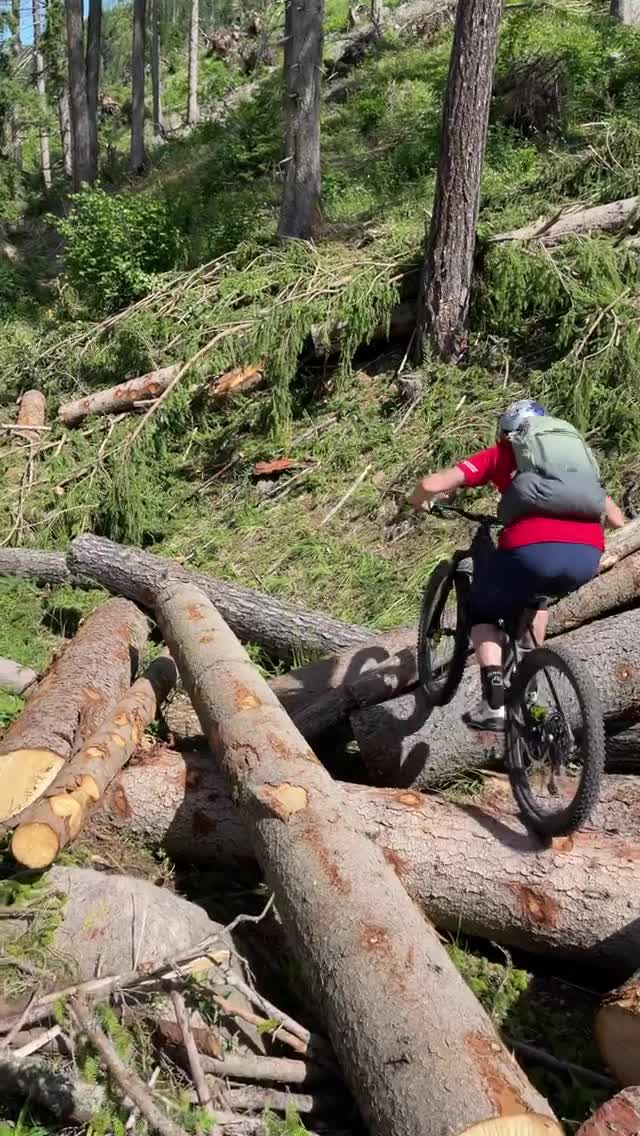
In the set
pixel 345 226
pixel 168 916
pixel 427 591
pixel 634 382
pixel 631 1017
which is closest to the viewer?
pixel 631 1017

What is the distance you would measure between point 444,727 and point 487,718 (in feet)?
1.71

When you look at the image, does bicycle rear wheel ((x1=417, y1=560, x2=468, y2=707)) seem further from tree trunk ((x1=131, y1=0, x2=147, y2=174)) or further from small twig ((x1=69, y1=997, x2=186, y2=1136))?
tree trunk ((x1=131, y1=0, x2=147, y2=174))

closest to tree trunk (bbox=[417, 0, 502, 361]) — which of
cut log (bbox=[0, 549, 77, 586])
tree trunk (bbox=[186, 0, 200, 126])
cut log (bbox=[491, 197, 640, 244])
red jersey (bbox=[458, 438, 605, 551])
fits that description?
cut log (bbox=[491, 197, 640, 244])

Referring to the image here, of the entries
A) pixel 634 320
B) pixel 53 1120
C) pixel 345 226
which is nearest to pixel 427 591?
pixel 53 1120

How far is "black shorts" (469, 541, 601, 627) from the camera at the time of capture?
418cm

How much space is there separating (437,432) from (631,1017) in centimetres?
646

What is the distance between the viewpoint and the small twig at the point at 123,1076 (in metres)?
2.79

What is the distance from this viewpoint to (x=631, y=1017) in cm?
305

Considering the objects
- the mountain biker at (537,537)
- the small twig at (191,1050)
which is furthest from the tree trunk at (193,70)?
the small twig at (191,1050)

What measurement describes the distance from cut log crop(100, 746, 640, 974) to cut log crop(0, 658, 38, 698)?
1.81m

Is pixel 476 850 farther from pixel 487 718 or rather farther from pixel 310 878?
pixel 310 878

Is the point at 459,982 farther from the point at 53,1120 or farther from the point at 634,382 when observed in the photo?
the point at 634,382

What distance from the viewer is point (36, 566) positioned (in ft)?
27.5

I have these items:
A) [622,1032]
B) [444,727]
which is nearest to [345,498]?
[444,727]
